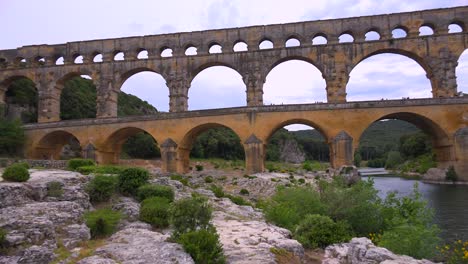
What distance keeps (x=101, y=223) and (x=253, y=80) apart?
24942 mm

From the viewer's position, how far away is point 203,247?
838 centimetres

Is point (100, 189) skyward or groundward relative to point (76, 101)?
groundward

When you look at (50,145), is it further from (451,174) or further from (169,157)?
(451,174)

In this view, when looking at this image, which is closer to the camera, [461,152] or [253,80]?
[461,152]

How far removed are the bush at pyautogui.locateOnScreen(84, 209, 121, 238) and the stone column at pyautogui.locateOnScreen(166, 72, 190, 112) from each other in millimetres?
23988

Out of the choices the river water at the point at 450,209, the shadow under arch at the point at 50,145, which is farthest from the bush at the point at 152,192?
the shadow under arch at the point at 50,145

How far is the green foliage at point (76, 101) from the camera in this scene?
49919 millimetres

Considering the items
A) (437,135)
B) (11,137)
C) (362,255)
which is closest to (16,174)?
(362,255)

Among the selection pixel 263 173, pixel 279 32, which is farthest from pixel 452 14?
pixel 263 173

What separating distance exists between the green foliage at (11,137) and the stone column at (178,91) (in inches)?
509

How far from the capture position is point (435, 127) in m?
27.8

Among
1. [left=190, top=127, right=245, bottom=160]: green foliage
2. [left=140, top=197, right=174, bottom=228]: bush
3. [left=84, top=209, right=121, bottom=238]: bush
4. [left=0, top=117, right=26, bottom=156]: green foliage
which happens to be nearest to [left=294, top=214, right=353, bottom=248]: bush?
[left=140, top=197, right=174, bottom=228]: bush

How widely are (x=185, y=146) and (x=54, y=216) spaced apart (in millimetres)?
20940

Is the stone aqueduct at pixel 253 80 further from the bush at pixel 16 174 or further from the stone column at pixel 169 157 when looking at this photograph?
the bush at pixel 16 174
